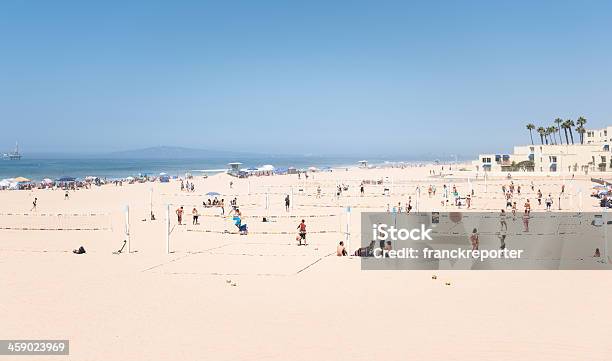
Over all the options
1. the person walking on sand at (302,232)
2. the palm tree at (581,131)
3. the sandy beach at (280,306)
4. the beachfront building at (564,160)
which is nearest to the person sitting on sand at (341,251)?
the sandy beach at (280,306)

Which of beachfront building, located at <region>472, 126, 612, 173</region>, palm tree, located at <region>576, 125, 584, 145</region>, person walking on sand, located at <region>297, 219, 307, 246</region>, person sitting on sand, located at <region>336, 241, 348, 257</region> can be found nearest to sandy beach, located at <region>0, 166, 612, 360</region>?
person sitting on sand, located at <region>336, 241, 348, 257</region>

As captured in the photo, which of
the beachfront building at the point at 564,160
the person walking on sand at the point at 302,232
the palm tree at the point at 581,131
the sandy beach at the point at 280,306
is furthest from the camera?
the palm tree at the point at 581,131

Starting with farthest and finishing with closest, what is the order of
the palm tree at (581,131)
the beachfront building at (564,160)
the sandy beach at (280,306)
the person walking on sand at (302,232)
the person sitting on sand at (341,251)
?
1. the palm tree at (581,131)
2. the beachfront building at (564,160)
3. the person walking on sand at (302,232)
4. the person sitting on sand at (341,251)
5. the sandy beach at (280,306)

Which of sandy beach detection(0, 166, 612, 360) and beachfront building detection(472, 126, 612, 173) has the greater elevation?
beachfront building detection(472, 126, 612, 173)

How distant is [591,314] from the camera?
954 cm

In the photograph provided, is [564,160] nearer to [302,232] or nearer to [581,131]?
[581,131]

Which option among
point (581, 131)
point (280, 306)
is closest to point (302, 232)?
point (280, 306)

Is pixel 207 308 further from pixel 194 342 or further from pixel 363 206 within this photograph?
pixel 363 206

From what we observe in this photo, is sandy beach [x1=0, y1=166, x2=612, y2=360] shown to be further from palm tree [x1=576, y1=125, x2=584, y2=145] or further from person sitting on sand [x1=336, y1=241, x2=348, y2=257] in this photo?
palm tree [x1=576, y1=125, x2=584, y2=145]

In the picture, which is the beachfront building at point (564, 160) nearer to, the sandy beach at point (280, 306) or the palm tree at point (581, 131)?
the palm tree at point (581, 131)

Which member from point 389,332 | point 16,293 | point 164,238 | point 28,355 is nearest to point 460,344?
point 389,332

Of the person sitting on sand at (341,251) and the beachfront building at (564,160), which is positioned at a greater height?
the beachfront building at (564,160)

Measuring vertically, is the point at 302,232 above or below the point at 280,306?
above

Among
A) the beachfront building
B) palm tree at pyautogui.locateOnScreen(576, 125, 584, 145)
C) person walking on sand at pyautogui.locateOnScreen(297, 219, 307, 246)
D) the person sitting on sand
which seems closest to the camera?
the person sitting on sand
